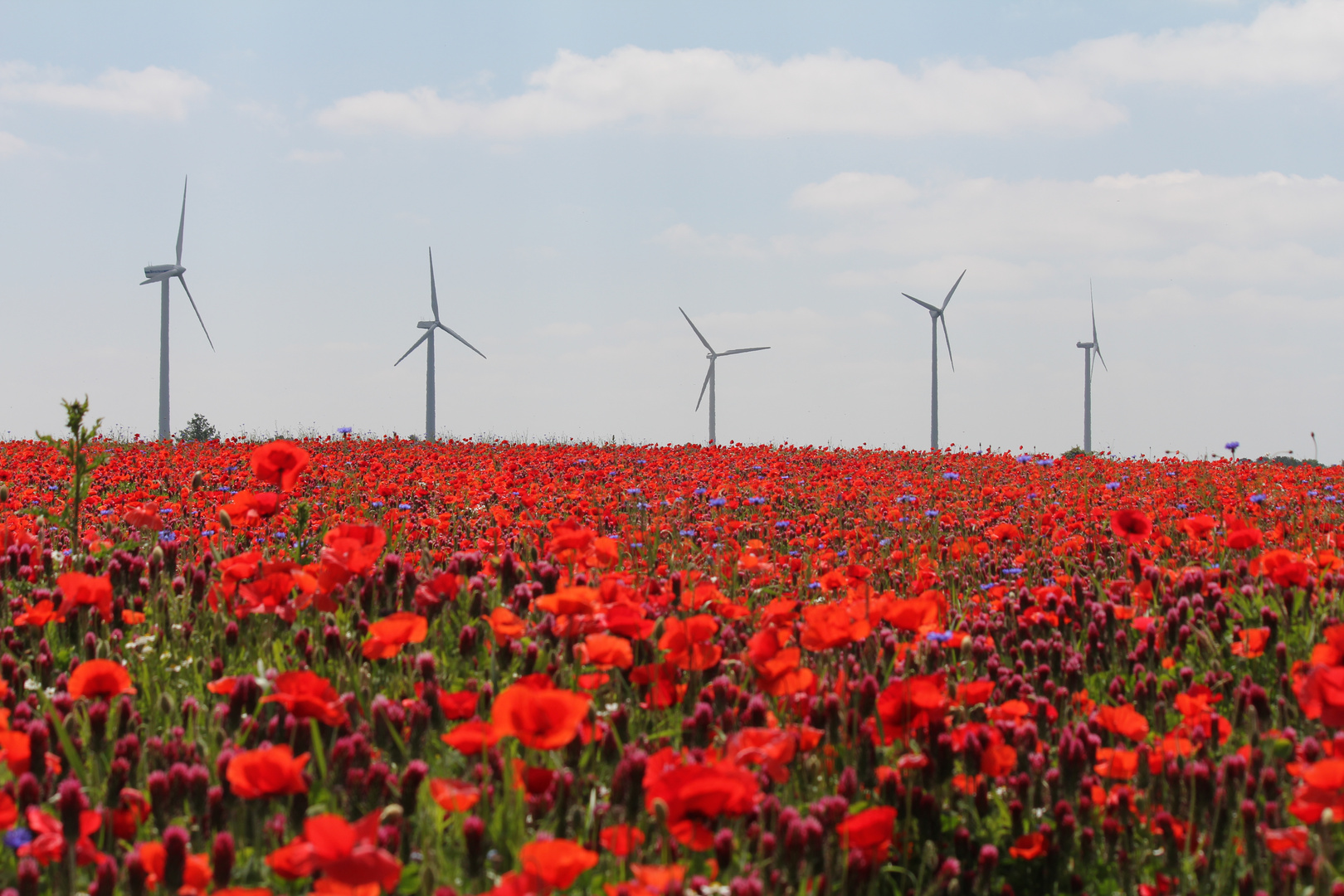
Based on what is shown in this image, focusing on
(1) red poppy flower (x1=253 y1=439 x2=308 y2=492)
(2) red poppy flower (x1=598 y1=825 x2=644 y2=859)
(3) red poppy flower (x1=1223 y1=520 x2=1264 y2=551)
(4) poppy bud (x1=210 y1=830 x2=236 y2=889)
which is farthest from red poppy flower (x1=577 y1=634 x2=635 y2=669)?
(3) red poppy flower (x1=1223 y1=520 x2=1264 y2=551)

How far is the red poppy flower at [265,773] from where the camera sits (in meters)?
2.22

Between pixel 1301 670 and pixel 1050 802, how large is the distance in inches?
37.9

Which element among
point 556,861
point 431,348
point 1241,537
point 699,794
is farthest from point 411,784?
point 431,348

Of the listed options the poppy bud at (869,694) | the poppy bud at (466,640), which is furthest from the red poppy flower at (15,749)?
the poppy bud at (869,694)

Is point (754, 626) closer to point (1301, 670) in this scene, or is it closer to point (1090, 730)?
point (1090, 730)

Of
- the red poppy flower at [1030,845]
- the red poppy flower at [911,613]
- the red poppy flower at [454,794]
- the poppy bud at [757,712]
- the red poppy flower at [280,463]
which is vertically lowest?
the red poppy flower at [1030,845]

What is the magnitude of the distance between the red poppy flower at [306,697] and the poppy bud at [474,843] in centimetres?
57

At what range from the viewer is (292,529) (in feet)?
25.0

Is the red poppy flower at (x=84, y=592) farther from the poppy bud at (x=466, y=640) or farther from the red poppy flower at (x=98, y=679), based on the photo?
the poppy bud at (x=466, y=640)

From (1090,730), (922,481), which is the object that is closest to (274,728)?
(1090,730)

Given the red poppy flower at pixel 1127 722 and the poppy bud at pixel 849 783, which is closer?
the poppy bud at pixel 849 783

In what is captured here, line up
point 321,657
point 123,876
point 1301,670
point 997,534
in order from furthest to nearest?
point 997,534 < point 321,657 < point 1301,670 < point 123,876

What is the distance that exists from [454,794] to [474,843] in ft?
0.53

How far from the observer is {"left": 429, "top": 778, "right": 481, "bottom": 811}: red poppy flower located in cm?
238
